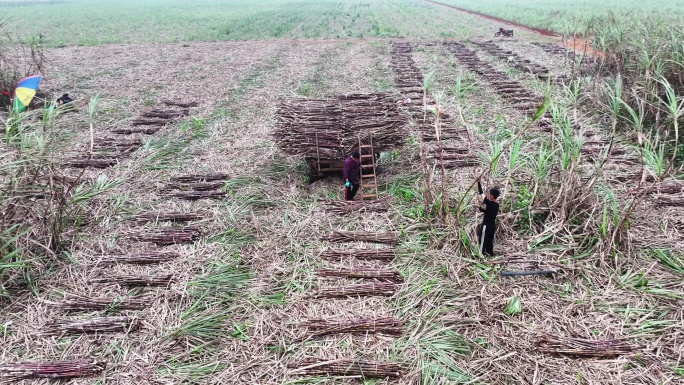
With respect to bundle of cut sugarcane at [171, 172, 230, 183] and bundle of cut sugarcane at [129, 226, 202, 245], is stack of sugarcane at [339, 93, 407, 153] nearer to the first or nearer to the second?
bundle of cut sugarcane at [171, 172, 230, 183]

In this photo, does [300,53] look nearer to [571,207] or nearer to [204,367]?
[571,207]

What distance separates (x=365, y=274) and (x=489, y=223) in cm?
115

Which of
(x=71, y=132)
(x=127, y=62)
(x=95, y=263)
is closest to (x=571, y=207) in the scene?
(x=95, y=263)

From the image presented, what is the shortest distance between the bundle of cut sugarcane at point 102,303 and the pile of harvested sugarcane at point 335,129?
99.2 inches

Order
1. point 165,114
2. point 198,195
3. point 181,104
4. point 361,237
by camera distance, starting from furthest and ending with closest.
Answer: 1. point 181,104
2. point 165,114
3. point 198,195
4. point 361,237

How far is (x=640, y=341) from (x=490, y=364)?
3.59 ft

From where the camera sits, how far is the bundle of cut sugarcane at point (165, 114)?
321 inches

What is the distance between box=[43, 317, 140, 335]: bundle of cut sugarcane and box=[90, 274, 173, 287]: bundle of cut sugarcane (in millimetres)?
436

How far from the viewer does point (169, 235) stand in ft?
14.4

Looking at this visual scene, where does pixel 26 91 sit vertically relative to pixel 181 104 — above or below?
above

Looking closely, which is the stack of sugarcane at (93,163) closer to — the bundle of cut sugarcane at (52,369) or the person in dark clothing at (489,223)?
the bundle of cut sugarcane at (52,369)

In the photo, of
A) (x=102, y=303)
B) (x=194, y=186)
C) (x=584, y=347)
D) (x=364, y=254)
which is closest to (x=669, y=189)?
(x=584, y=347)

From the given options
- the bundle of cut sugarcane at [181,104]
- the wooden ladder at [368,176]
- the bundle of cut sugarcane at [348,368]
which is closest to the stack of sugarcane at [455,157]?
the wooden ladder at [368,176]

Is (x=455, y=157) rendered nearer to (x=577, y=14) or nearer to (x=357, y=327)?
(x=357, y=327)
